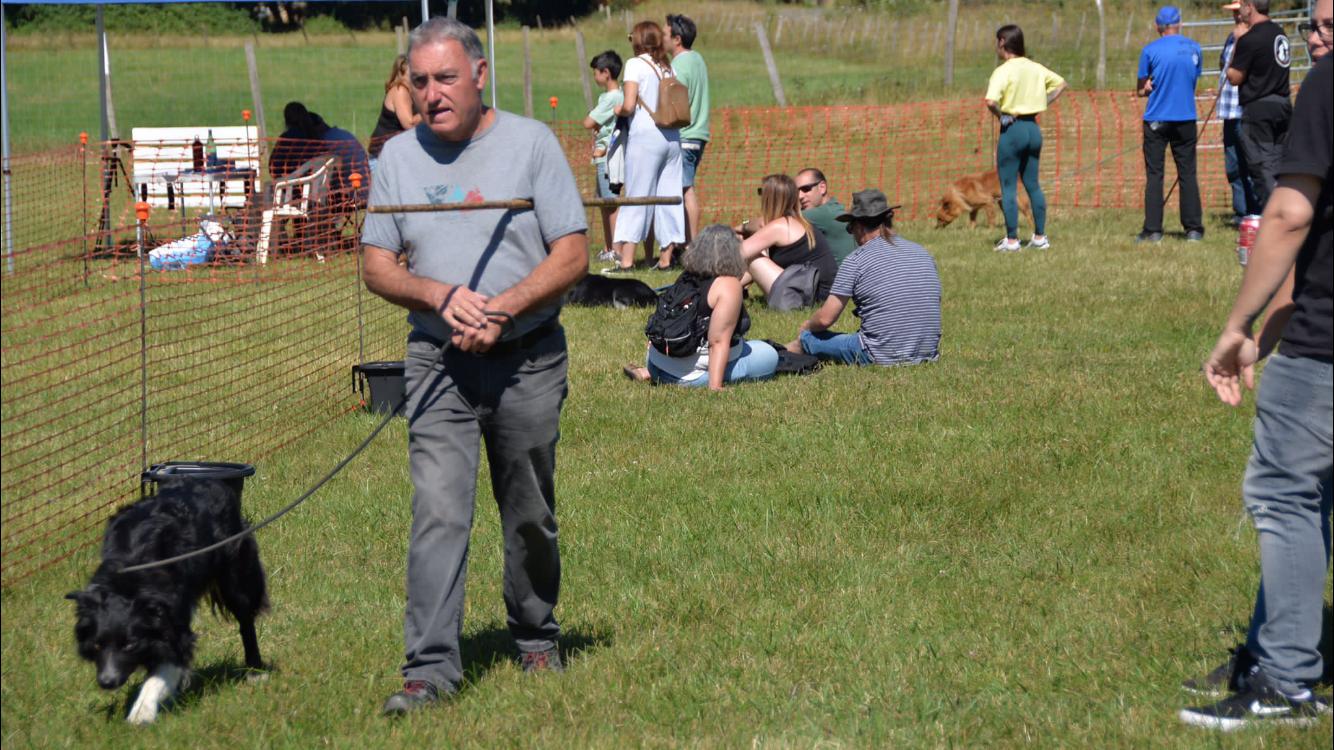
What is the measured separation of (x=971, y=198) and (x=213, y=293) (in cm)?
824

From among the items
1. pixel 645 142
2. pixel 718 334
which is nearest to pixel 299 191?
pixel 645 142

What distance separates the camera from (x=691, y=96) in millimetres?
13008

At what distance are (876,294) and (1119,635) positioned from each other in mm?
4390

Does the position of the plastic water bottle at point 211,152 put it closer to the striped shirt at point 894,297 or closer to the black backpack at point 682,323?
the black backpack at point 682,323

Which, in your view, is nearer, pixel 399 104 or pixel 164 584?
pixel 164 584

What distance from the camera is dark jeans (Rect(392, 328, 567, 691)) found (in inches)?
162

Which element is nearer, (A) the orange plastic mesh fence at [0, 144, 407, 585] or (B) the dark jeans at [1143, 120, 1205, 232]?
(A) the orange plastic mesh fence at [0, 144, 407, 585]

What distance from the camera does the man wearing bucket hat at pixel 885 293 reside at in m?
8.80

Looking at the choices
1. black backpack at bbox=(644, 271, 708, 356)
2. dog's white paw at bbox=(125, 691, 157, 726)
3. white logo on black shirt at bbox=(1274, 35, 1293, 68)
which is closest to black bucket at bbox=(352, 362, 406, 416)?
black backpack at bbox=(644, 271, 708, 356)

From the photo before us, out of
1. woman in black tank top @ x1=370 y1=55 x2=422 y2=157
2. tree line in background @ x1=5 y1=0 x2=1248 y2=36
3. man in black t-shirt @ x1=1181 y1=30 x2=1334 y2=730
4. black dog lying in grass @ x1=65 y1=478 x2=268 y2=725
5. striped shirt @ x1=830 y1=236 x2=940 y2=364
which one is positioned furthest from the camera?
tree line in background @ x1=5 y1=0 x2=1248 y2=36

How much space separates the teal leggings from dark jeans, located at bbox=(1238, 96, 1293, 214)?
1.84 metres

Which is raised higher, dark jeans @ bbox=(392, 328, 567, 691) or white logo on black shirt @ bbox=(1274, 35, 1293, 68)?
white logo on black shirt @ bbox=(1274, 35, 1293, 68)

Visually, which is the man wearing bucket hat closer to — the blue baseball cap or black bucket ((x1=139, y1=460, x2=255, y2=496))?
black bucket ((x1=139, y1=460, x2=255, y2=496))

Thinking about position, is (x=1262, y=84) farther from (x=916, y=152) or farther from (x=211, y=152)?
(x=916, y=152)
